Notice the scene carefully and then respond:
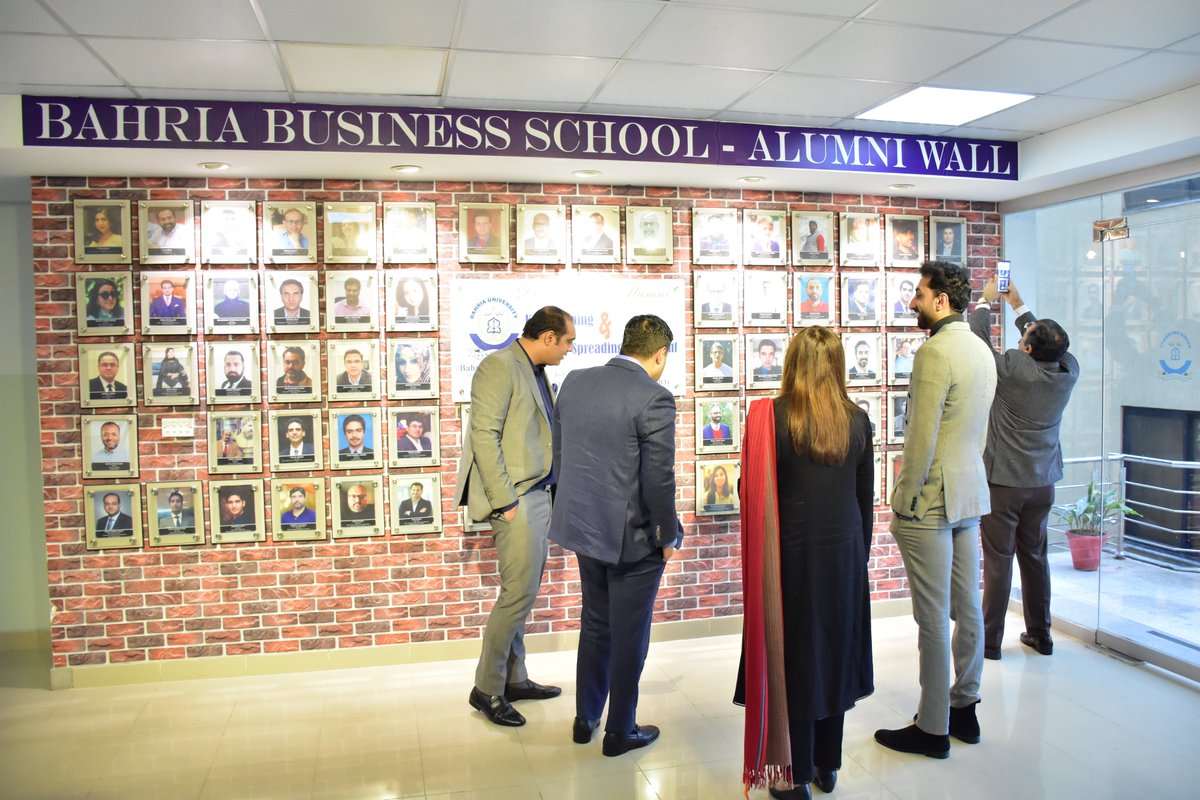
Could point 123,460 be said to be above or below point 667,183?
below

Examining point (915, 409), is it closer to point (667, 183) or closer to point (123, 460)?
point (667, 183)

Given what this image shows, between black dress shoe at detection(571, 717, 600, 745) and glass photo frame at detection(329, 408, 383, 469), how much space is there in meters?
1.91

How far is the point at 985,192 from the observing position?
553cm

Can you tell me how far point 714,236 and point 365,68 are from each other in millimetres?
2328

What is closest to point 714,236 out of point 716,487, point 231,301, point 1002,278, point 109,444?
point 716,487

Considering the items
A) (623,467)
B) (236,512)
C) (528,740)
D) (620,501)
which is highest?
(623,467)

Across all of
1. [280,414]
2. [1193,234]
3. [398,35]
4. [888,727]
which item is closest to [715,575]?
[888,727]

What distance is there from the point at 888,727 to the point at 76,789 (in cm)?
337

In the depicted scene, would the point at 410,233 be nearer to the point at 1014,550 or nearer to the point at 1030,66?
the point at 1030,66

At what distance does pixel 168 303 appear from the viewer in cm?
470

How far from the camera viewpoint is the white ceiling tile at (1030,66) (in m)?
3.63

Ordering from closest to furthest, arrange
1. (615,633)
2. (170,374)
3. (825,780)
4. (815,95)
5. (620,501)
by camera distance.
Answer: (825,780)
(620,501)
(615,633)
(815,95)
(170,374)

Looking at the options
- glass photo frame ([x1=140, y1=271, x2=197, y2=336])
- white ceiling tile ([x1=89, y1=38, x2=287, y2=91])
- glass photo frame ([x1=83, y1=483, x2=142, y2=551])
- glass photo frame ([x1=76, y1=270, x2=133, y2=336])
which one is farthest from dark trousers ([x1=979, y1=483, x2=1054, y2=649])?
glass photo frame ([x1=76, y1=270, x2=133, y2=336])

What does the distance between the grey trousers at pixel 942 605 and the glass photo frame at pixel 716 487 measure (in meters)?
1.71
